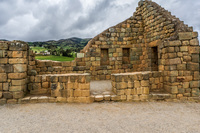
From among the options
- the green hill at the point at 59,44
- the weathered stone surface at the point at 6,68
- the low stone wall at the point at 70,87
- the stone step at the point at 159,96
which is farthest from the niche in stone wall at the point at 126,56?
the green hill at the point at 59,44

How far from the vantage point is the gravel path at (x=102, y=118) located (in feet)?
11.9

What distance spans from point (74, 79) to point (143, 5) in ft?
31.1

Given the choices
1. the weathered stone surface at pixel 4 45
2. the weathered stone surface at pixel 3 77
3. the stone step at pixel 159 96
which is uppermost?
the weathered stone surface at pixel 4 45

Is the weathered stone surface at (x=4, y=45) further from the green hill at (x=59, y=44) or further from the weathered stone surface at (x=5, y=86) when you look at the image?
the green hill at (x=59, y=44)

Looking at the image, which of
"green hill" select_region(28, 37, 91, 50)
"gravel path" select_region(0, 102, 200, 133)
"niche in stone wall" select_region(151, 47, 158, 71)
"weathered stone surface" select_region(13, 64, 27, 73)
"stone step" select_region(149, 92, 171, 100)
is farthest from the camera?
"green hill" select_region(28, 37, 91, 50)

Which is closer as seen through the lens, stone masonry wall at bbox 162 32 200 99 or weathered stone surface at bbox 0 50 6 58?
weathered stone surface at bbox 0 50 6 58

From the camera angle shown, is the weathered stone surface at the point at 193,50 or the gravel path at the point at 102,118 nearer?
the gravel path at the point at 102,118

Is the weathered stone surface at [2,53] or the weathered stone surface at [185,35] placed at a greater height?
the weathered stone surface at [185,35]

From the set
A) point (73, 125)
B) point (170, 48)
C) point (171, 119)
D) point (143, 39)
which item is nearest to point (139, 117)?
point (171, 119)

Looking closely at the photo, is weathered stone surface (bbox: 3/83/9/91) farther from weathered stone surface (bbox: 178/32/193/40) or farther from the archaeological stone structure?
weathered stone surface (bbox: 178/32/193/40)

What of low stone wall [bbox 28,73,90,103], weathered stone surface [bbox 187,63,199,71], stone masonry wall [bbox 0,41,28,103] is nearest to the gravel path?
low stone wall [bbox 28,73,90,103]

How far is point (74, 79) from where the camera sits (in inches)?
226

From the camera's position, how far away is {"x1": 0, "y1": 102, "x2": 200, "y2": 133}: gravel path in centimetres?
362

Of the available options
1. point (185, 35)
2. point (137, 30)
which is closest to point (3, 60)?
point (185, 35)
